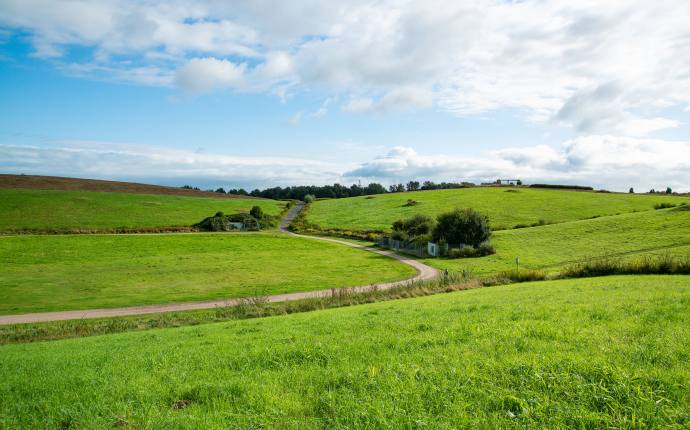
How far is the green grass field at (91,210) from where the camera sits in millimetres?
71312

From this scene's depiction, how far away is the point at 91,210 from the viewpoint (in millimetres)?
83750

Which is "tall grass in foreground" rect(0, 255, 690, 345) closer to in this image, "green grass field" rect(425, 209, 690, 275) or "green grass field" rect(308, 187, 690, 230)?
"green grass field" rect(425, 209, 690, 275)

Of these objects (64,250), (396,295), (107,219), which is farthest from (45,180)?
(396,295)

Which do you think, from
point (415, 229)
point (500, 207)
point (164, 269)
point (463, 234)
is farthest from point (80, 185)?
point (500, 207)

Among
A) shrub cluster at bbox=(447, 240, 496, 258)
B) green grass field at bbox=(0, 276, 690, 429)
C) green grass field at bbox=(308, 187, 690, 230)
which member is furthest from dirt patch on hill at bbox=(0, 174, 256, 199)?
green grass field at bbox=(0, 276, 690, 429)

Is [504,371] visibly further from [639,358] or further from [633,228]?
[633,228]

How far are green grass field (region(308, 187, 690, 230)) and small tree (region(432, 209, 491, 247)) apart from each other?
65.1ft

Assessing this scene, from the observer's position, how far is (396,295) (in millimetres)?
24875

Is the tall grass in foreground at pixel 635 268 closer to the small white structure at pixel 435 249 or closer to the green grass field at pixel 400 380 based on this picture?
the green grass field at pixel 400 380

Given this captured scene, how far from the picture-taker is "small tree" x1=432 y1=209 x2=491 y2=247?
179 ft

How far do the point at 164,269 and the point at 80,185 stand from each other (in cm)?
7981

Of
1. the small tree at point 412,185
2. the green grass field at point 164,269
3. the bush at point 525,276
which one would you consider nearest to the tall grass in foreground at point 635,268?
the bush at point 525,276

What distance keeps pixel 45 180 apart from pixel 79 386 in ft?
388

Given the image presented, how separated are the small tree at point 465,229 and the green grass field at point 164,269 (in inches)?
388
